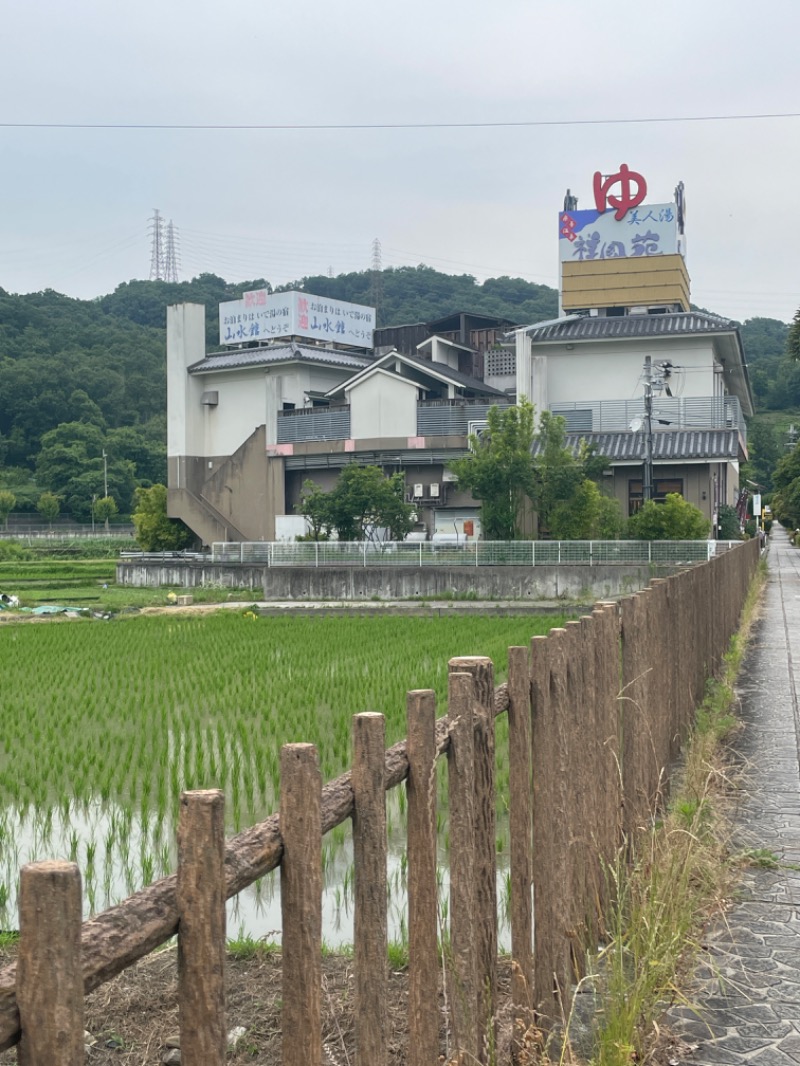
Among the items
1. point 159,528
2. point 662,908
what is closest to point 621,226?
point 159,528

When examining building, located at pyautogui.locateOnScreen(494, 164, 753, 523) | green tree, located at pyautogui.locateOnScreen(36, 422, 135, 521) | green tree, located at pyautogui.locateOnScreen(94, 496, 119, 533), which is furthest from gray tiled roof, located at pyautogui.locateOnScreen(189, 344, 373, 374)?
green tree, located at pyautogui.locateOnScreen(36, 422, 135, 521)

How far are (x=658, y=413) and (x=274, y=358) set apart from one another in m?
14.9

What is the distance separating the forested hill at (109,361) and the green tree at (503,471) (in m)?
49.4

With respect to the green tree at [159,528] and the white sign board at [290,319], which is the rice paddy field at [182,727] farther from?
the white sign board at [290,319]

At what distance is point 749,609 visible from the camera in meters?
20.4

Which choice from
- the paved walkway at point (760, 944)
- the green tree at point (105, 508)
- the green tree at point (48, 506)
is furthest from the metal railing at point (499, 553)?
the green tree at point (48, 506)

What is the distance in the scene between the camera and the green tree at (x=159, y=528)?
45344mm

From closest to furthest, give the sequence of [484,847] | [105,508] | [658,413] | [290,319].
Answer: [484,847] → [658,413] → [290,319] → [105,508]

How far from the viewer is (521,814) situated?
11.9ft

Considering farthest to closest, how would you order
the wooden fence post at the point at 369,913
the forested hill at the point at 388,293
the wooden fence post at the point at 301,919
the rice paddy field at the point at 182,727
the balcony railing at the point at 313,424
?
the forested hill at the point at 388,293 → the balcony railing at the point at 313,424 → the rice paddy field at the point at 182,727 → the wooden fence post at the point at 369,913 → the wooden fence post at the point at 301,919

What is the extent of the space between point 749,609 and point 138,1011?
57.6 ft

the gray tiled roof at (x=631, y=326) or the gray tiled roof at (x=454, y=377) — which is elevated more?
the gray tiled roof at (x=631, y=326)

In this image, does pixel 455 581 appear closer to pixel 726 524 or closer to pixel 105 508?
pixel 726 524

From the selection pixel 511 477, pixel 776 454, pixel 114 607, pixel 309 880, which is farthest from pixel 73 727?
pixel 776 454
